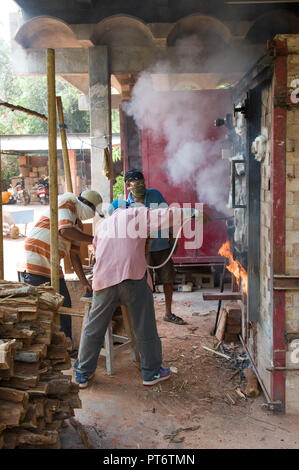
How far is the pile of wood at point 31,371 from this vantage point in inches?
A: 121

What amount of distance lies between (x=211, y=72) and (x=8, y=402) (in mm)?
7358

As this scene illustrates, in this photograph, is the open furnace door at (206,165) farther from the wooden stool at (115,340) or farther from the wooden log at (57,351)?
the wooden log at (57,351)

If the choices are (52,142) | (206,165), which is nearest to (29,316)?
(52,142)

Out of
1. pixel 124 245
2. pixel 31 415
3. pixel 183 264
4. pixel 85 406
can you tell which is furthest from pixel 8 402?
pixel 183 264

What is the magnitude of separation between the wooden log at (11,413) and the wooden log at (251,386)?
2538mm

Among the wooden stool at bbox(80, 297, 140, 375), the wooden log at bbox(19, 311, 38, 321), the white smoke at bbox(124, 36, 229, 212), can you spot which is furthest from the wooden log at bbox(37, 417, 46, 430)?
the white smoke at bbox(124, 36, 229, 212)

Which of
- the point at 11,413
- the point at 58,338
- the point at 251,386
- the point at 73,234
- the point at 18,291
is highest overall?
the point at 73,234

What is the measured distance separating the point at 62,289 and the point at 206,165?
4148mm

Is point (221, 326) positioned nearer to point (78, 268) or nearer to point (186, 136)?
point (78, 268)

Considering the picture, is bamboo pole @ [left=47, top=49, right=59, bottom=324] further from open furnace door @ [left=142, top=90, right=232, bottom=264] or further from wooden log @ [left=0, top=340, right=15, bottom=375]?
open furnace door @ [left=142, top=90, right=232, bottom=264]

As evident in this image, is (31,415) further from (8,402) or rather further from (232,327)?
(232,327)

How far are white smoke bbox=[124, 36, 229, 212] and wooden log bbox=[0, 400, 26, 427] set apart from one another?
6.20 meters

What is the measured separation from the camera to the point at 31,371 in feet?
10.8

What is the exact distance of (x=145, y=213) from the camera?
456cm
